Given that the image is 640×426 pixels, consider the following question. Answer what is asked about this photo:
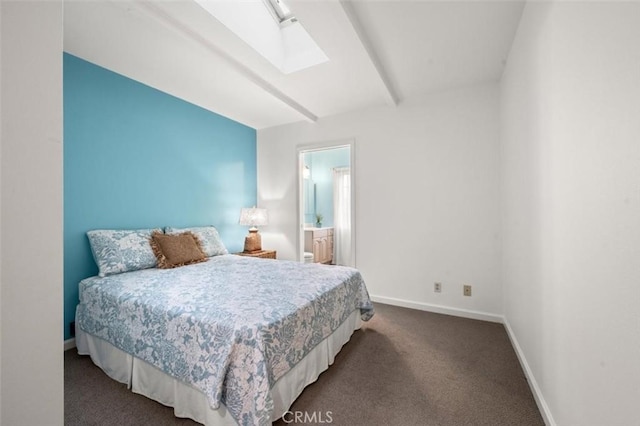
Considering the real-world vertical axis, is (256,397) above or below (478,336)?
above

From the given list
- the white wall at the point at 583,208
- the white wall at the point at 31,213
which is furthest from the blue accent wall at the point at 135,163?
the white wall at the point at 583,208

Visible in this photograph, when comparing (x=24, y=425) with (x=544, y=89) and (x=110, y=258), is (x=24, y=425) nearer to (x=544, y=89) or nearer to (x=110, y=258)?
(x=110, y=258)

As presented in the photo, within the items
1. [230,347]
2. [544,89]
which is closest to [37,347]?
[230,347]

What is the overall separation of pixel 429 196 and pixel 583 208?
83.5 inches

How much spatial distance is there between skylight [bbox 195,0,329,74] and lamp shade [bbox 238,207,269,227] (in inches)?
81.3

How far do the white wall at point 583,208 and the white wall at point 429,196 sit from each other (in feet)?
3.44

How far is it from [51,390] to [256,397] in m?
0.83

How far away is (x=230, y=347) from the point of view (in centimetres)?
130

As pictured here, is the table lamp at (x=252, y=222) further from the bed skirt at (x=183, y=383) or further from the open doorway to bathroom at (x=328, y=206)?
the bed skirt at (x=183, y=383)

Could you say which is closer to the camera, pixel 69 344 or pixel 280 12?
pixel 69 344

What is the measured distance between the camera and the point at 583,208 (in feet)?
3.51

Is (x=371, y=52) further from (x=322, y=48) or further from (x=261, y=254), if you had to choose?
(x=261, y=254)

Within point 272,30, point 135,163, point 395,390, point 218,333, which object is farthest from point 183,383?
point 272,30

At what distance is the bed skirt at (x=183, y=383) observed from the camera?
4.72 feet
